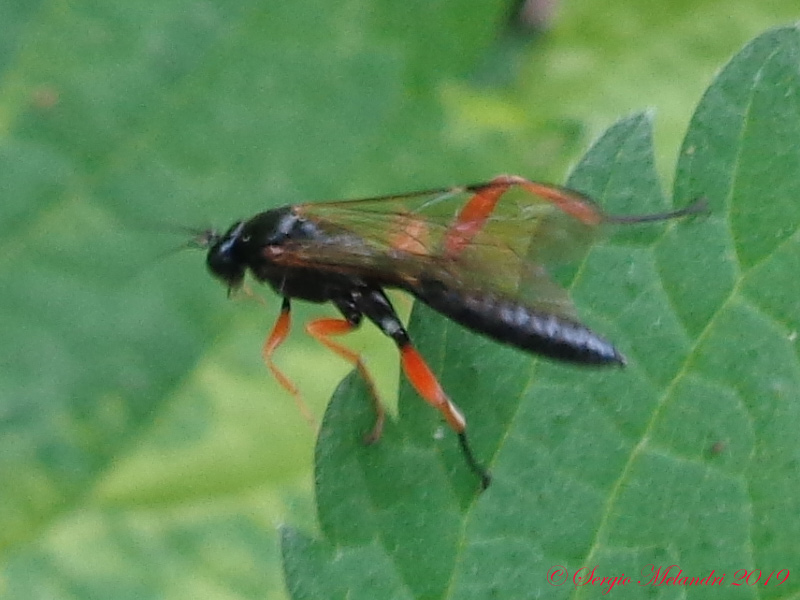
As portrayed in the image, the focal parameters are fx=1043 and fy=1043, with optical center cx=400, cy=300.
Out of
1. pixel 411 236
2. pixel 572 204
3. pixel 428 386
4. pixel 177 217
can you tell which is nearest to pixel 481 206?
pixel 411 236

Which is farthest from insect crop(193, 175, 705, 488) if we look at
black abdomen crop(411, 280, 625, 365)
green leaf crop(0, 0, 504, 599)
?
green leaf crop(0, 0, 504, 599)

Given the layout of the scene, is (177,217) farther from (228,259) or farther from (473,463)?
(473,463)

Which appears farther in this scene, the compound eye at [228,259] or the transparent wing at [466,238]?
the compound eye at [228,259]

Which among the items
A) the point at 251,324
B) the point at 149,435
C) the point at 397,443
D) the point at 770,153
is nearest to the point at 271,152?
the point at 251,324

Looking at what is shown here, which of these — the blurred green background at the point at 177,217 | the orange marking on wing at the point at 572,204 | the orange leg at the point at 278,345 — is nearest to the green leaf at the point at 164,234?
the blurred green background at the point at 177,217

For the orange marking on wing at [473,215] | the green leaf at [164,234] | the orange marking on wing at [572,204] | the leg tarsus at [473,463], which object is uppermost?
the orange marking on wing at [572,204]

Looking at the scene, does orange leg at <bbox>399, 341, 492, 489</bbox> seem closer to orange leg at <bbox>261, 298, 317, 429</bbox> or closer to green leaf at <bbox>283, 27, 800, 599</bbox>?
green leaf at <bbox>283, 27, 800, 599</bbox>

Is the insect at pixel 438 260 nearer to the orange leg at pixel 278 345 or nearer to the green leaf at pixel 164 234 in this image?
the orange leg at pixel 278 345
